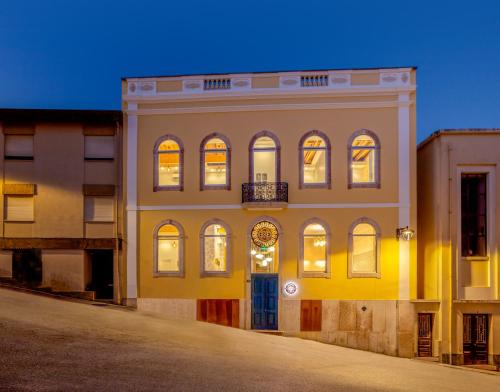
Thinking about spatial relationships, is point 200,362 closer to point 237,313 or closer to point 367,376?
point 367,376

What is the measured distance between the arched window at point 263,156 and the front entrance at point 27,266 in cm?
880

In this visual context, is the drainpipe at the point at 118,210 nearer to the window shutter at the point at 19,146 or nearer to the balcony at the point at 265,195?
the window shutter at the point at 19,146

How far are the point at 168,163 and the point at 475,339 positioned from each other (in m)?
12.8

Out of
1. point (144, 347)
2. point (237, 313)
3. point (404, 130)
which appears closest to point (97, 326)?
point (144, 347)

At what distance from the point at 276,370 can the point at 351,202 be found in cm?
790

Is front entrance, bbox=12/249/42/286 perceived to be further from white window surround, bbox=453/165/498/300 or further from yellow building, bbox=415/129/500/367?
white window surround, bbox=453/165/498/300

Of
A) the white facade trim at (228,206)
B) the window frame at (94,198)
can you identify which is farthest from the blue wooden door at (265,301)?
the window frame at (94,198)

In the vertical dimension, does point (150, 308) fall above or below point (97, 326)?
below

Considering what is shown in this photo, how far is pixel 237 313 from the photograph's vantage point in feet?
46.4

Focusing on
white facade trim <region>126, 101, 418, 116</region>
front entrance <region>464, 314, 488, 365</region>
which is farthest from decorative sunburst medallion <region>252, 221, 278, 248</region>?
front entrance <region>464, 314, 488, 365</region>

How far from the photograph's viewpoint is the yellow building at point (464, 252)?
42.8ft

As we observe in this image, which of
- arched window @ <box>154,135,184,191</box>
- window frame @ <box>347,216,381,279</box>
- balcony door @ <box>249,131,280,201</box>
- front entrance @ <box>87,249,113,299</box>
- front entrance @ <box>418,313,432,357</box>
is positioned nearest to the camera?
front entrance @ <box>418,313,432,357</box>

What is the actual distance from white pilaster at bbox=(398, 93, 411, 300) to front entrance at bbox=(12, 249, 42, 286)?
1357 centimetres

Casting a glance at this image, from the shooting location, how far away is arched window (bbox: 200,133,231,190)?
48.0ft
